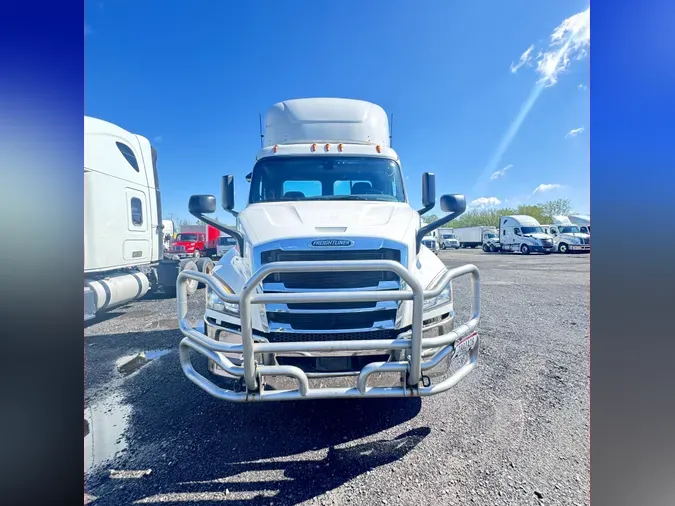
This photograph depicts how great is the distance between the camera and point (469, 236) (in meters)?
35.8

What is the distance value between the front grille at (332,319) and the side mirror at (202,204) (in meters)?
1.53

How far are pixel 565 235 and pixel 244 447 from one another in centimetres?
2686

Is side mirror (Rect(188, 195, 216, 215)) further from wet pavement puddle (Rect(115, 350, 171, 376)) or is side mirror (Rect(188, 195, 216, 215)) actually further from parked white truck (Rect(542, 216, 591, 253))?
parked white truck (Rect(542, 216, 591, 253))

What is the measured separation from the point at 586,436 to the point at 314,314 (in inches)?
98.1

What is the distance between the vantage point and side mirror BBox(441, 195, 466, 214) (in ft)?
9.75

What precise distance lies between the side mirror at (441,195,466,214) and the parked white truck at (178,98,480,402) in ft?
0.03

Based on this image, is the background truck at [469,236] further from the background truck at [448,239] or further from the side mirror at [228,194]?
the side mirror at [228,194]

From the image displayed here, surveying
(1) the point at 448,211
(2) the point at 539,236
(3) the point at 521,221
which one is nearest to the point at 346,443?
(1) the point at 448,211

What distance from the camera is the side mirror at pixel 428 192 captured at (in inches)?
140

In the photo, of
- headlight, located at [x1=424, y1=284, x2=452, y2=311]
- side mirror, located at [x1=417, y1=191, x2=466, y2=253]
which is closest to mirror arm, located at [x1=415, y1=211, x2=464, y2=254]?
side mirror, located at [x1=417, y1=191, x2=466, y2=253]

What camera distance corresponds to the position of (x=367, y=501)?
1.80m
